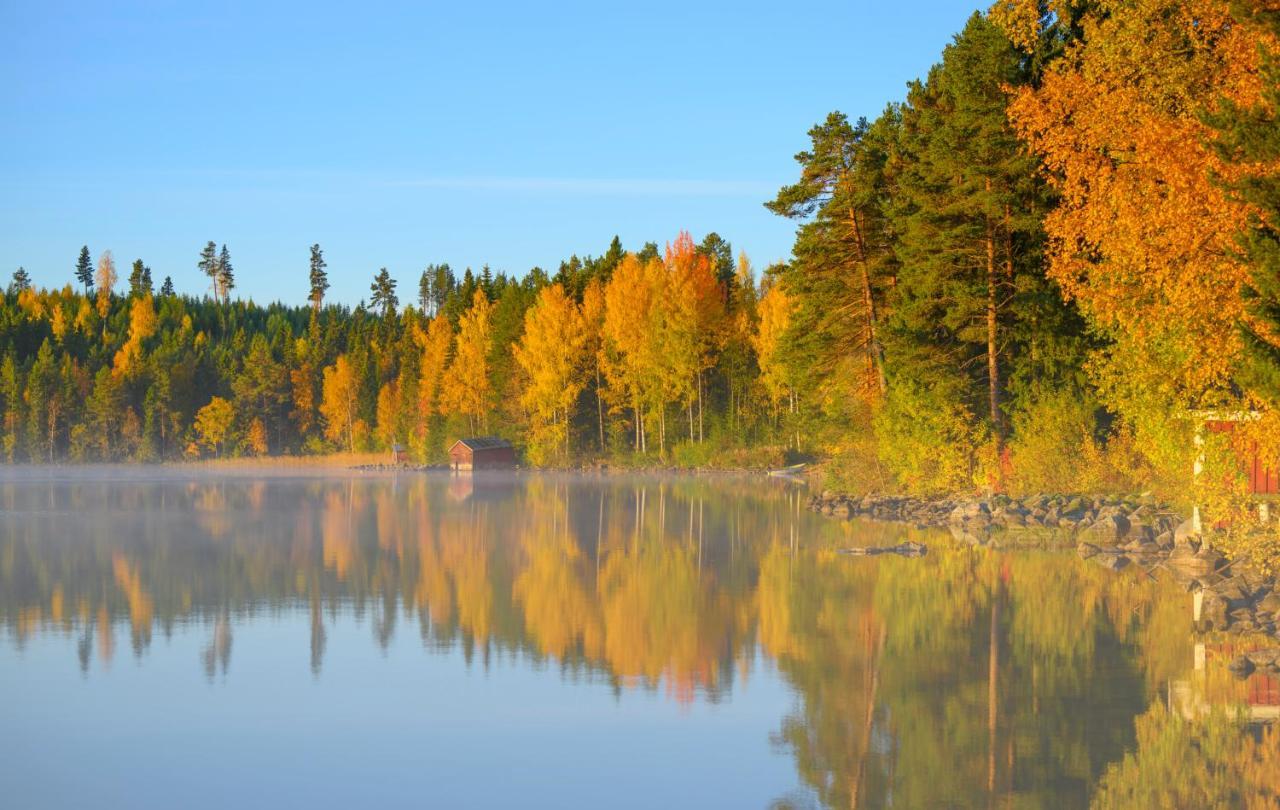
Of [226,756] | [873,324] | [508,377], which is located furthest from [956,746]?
[508,377]

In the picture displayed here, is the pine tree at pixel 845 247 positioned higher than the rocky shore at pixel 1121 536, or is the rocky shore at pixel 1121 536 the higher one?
the pine tree at pixel 845 247

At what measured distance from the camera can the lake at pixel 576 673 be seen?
11422 millimetres

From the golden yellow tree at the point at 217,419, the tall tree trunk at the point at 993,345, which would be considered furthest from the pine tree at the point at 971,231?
the golden yellow tree at the point at 217,419

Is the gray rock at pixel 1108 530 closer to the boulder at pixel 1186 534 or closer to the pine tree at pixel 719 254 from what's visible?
the boulder at pixel 1186 534

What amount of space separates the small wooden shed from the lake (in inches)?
2210

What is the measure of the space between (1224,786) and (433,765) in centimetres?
699

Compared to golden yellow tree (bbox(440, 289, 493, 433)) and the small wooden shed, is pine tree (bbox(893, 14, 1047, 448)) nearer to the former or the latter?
the small wooden shed

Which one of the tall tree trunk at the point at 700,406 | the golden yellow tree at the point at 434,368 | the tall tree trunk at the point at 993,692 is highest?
the golden yellow tree at the point at 434,368

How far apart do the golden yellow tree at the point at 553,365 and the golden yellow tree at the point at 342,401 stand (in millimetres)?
31554

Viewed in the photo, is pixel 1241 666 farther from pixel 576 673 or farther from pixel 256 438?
pixel 256 438

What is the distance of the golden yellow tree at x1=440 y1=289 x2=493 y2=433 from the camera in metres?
94.4

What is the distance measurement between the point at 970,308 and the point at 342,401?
276 ft

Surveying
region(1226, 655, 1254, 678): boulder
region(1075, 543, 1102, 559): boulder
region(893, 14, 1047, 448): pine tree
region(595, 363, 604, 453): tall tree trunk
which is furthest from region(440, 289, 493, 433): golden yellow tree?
region(1226, 655, 1254, 678): boulder

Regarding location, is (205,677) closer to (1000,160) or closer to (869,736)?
(869,736)
